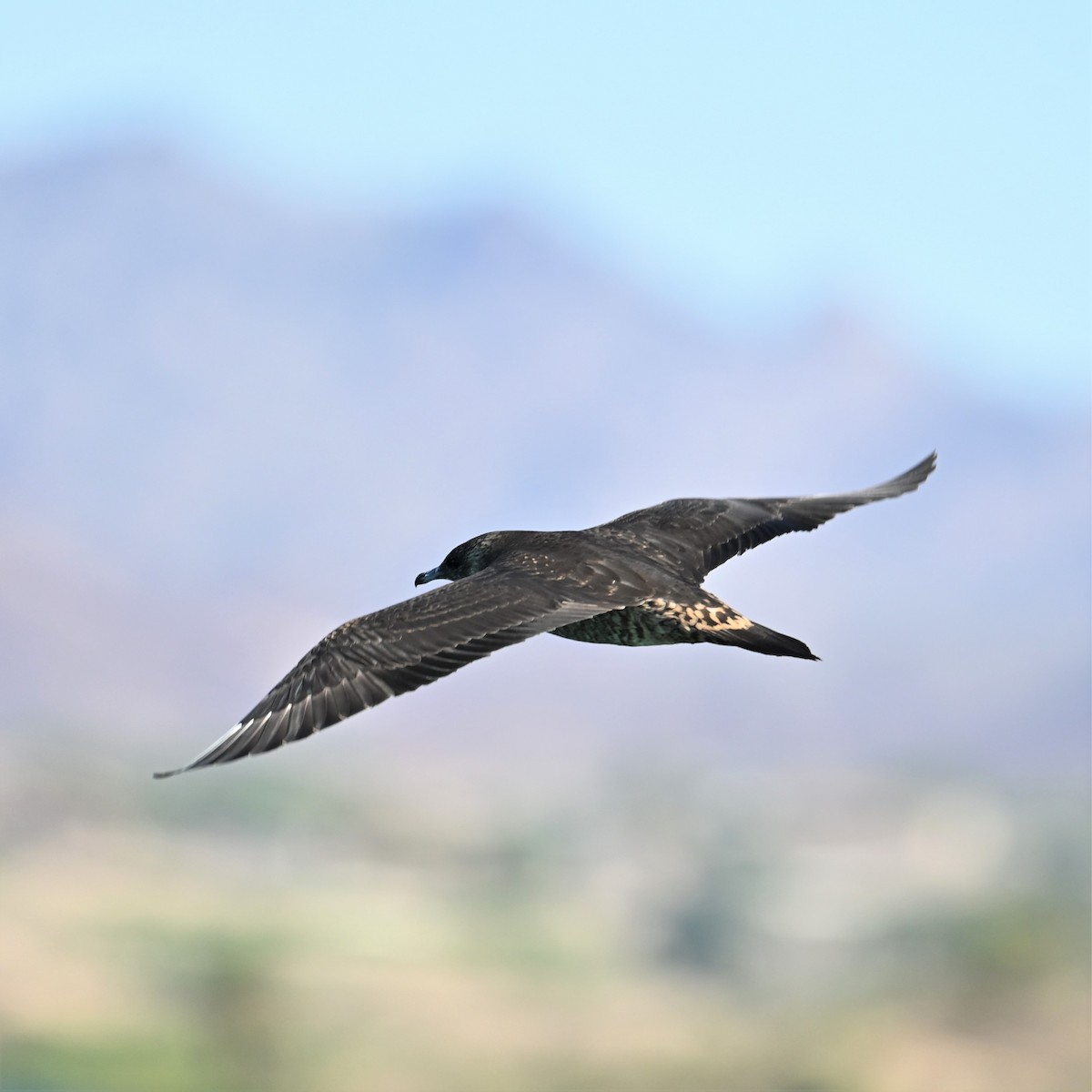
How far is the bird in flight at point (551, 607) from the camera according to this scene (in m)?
8.61

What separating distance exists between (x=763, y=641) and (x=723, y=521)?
6.17 feet

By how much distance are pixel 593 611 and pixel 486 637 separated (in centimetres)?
76

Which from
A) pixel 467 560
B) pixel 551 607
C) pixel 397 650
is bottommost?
pixel 397 650

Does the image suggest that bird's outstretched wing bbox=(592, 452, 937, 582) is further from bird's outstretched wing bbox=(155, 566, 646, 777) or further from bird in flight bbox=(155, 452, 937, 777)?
bird's outstretched wing bbox=(155, 566, 646, 777)

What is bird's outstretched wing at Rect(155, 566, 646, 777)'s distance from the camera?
8469 mm

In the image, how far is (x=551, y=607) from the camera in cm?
926

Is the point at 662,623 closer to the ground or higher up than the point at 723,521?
closer to the ground

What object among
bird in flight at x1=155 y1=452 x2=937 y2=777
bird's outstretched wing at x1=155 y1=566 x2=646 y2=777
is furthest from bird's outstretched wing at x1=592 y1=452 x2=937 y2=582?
bird's outstretched wing at x1=155 y1=566 x2=646 y2=777

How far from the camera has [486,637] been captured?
29.1 feet

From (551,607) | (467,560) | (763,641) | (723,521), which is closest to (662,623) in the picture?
(763,641)

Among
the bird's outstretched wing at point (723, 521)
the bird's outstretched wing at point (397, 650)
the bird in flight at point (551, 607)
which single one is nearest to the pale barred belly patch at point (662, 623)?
the bird in flight at point (551, 607)

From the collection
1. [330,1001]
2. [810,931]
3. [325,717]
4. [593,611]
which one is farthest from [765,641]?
[810,931]

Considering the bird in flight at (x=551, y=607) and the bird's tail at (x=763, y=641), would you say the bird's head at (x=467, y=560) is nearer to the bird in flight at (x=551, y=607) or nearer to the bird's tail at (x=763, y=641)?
the bird in flight at (x=551, y=607)

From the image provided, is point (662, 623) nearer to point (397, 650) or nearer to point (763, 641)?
point (763, 641)
